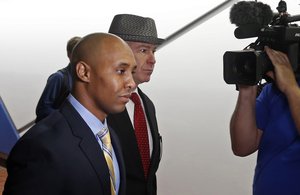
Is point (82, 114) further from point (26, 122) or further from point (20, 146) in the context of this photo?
point (26, 122)

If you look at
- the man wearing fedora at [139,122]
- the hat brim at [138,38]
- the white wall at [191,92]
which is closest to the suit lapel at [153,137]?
the man wearing fedora at [139,122]

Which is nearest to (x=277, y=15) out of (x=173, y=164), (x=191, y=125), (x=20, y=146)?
(x=20, y=146)

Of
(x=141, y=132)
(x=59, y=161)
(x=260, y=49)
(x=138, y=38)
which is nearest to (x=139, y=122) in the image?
(x=141, y=132)

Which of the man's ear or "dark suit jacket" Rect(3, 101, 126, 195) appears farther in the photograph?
the man's ear

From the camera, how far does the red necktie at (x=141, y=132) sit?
1.22 metres

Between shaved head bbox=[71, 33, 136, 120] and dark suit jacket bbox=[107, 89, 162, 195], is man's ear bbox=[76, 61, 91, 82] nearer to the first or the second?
shaved head bbox=[71, 33, 136, 120]

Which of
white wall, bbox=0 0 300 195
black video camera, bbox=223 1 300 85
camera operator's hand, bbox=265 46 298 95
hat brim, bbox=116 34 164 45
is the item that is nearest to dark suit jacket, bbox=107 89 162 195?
hat brim, bbox=116 34 164 45

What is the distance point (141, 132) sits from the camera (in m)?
1.24

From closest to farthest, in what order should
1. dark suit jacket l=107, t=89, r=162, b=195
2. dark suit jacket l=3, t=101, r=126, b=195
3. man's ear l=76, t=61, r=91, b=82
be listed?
1. dark suit jacket l=3, t=101, r=126, b=195
2. man's ear l=76, t=61, r=91, b=82
3. dark suit jacket l=107, t=89, r=162, b=195

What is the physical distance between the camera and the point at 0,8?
2.88 meters

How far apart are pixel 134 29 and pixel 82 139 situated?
56cm

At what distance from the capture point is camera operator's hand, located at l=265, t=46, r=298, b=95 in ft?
3.22

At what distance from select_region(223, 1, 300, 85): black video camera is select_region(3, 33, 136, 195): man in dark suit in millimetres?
323

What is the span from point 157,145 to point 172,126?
74cm
